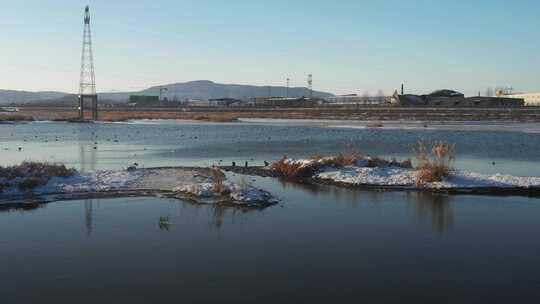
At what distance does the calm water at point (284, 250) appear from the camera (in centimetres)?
965

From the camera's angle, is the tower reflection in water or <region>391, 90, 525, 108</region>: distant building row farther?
<region>391, 90, 525, 108</region>: distant building row

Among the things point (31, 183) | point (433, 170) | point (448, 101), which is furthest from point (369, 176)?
point (448, 101)

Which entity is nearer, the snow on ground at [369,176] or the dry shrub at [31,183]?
the dry shrub at [31,183]

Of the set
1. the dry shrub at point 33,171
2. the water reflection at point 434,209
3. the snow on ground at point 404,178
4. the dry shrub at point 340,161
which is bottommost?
the water reflection at point 434,209

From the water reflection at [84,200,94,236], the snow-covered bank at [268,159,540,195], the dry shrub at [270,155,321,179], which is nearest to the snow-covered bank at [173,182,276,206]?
the water reflection at [84,200,94,236]

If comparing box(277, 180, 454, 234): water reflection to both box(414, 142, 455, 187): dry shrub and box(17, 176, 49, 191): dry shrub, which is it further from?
box(17, 176, 49, 191): dry shrub

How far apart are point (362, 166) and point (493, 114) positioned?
63683mm

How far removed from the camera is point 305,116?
9225 cm

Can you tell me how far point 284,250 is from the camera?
12.1 meters

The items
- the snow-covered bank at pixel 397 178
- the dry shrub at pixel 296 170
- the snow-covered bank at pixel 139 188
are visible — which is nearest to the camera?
the snow-covered bank at pixel 139 188

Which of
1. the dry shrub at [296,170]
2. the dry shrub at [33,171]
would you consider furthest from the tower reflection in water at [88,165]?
the dry shrub at [296,170]

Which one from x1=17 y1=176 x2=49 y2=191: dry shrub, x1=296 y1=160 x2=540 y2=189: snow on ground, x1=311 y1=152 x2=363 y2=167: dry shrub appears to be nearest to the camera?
x1=17 y1=176 x2=49 y2=191: dry shrub

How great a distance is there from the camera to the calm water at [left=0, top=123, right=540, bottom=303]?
31.7 ft

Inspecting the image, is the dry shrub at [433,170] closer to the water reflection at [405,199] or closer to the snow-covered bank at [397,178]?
the snow-covered bank at [397,178]
